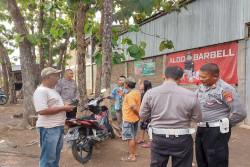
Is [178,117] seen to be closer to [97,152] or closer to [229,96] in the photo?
[229,96]

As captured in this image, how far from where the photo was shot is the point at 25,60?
6371 mm

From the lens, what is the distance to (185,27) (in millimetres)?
8031

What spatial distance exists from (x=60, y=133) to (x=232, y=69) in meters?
5.74

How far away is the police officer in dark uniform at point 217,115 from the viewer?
7.77 feet

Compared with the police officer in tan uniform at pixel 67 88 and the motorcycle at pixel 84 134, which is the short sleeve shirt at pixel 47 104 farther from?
the police officer in tan uniform at pixel 67 88

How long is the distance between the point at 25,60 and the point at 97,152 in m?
3.83

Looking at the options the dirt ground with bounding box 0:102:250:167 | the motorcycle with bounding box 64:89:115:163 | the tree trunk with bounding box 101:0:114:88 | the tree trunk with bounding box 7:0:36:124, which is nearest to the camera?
the motorcycle with bounding box 64:89:115:163

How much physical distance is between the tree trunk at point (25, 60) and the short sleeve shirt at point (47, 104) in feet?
A: 13.8

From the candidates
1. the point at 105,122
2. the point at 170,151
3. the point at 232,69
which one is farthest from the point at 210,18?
the point at 170,151

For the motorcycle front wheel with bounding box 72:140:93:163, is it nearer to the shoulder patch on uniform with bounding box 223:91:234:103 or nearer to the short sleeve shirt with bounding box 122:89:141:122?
the short sleeve shirt with bounding box 122:89:141:122

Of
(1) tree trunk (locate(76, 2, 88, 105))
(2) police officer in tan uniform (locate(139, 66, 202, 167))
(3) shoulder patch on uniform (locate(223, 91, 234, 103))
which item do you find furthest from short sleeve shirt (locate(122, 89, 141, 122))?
(1) tree trunk (locate(76, 2, 88, 105))

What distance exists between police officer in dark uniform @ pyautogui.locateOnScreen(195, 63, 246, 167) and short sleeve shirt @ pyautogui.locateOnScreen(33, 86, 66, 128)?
1895mm

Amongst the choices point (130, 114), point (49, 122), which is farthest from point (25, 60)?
point (49, 122)

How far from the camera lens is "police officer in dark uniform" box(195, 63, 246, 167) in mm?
2369
